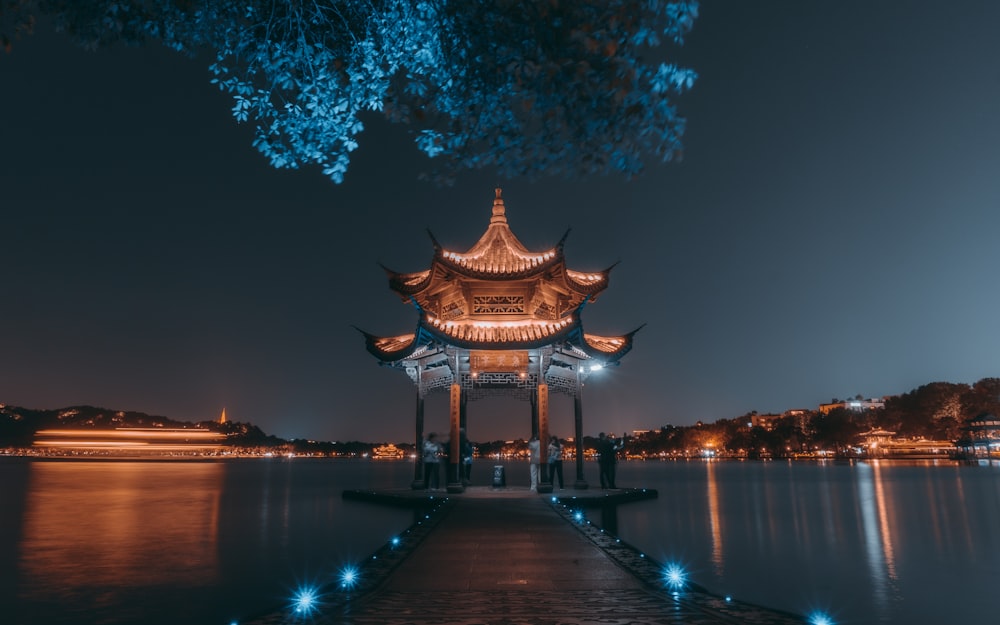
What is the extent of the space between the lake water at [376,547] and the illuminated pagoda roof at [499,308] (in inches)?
212

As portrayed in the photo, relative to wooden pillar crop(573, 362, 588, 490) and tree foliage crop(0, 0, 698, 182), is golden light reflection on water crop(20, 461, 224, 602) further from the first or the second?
wooden pillar crop(573, 362, 588, 490)

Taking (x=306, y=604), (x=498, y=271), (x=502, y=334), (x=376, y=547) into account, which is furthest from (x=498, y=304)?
(x=306, y=604)

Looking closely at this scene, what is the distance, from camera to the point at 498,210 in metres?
25.7

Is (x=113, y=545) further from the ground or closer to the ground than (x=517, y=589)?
closer to the ground

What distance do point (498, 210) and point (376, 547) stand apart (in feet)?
46.7

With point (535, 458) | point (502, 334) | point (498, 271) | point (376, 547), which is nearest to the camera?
point (376, 547)

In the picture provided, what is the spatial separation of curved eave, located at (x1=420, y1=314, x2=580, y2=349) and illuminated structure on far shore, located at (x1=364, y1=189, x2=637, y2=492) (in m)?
0.03

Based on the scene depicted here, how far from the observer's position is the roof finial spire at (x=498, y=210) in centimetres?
2541

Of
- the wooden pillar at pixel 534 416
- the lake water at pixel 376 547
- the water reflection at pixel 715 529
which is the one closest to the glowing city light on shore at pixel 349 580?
the lake water at pixel 376 547

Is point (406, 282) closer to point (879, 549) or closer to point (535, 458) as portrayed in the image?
point (535, 458)

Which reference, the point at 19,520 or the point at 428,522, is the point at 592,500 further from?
the point at 19,520

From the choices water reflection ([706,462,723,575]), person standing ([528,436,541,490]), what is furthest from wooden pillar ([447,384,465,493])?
water reflection ([706,462,723,575])

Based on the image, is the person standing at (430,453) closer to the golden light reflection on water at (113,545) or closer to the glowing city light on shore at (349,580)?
the golden light reflection on water at (113,545)

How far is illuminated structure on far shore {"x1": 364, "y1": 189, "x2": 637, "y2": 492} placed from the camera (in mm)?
21281
